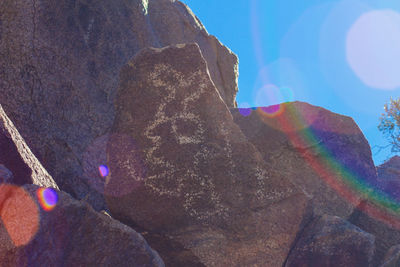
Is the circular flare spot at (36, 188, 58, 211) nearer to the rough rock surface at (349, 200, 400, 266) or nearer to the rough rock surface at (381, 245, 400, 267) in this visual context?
A: the rough rock surface at (381, 245, 400, 267)

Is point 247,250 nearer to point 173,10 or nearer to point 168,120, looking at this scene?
point 168,120

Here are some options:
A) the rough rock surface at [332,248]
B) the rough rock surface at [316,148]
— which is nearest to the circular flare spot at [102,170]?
the rough rock surface at [316,148]

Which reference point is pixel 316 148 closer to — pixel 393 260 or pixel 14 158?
pixel 393 260

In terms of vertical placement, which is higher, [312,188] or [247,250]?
[312,188]

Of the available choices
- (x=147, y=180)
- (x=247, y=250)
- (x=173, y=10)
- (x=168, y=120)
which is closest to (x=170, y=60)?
(x=168, y=120)

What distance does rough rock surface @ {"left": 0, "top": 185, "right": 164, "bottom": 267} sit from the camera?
3.40 m

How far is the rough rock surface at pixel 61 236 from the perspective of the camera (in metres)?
3.40

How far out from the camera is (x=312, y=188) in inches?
267

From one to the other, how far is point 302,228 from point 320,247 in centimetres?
35

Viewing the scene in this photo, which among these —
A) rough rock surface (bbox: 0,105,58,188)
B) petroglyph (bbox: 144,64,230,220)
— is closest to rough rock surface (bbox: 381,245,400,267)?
petroglyph (bbox: 144,64,230,220)

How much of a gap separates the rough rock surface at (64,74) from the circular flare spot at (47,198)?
2930 mm

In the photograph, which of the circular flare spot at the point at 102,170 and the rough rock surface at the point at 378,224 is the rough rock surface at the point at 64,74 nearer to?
the circular flare spot at the point at 102,170

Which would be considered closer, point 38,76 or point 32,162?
point 32,162

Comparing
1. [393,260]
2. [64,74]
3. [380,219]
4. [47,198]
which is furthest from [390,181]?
[47,198]
